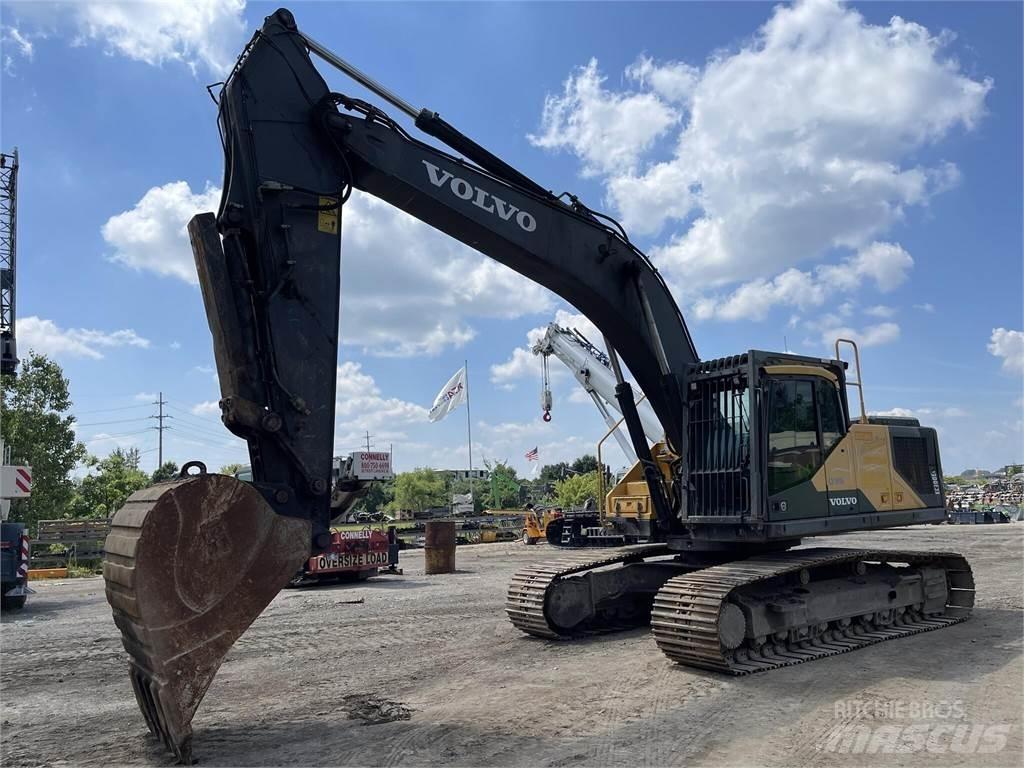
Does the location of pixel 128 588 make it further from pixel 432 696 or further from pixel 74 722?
pixel 432 696

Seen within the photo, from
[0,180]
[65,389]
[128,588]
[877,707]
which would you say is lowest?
[877,707]

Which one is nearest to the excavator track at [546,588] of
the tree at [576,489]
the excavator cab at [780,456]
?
the excavator cab at [780,456]

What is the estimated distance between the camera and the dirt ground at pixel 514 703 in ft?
16.9

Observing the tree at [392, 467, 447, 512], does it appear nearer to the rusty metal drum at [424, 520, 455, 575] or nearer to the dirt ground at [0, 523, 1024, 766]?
the rusty metal drum at [424, 520, 455, 575]

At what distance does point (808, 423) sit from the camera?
843 centimetres

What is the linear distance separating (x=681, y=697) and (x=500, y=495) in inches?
2396

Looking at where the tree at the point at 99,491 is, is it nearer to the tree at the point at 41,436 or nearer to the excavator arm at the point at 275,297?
the tree at the point at 41,436

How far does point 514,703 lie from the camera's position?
6.25m

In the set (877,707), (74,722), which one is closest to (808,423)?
(877,707)

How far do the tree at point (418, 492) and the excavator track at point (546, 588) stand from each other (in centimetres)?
7015

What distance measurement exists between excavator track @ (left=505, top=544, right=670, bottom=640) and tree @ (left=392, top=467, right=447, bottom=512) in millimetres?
70153

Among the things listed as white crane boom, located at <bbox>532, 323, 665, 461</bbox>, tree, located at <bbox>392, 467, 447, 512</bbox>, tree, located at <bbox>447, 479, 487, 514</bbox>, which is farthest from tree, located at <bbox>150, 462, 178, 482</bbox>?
tree, located at <bbox>447, 479, 487, 514</bbox>

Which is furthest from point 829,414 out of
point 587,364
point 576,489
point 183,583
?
point 576,489

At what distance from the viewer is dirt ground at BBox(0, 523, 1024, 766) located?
16.9 ft
